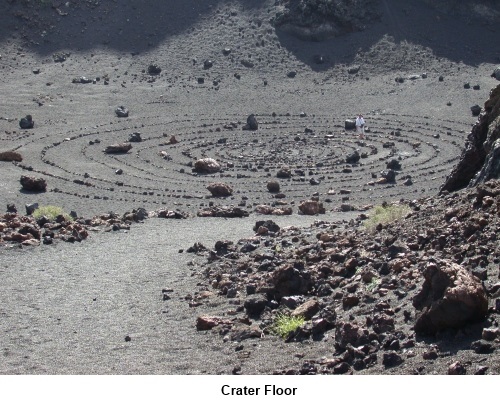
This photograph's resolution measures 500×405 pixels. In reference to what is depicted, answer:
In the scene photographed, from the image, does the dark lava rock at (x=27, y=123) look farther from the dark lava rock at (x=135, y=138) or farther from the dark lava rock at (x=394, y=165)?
the dark lava rock at (x=394, y=165)

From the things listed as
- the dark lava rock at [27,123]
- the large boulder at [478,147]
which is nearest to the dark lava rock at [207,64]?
the dark lava rock at [27,123]

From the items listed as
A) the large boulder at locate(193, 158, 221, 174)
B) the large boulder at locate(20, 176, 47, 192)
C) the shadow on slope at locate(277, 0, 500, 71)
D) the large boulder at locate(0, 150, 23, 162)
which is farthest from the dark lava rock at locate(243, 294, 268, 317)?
the shadow on slope at locate(277, 0, 500, 71)

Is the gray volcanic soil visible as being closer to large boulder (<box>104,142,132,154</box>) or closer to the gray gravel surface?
the gray gravel surface

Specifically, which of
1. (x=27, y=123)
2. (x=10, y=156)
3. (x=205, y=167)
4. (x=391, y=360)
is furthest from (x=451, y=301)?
(x=27, y=123)

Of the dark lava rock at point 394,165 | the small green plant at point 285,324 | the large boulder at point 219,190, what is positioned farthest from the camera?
the dark lava rock at point 394,165

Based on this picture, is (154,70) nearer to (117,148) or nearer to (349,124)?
(349,124)

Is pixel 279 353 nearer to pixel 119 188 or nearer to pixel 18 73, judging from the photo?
pixel 119 188

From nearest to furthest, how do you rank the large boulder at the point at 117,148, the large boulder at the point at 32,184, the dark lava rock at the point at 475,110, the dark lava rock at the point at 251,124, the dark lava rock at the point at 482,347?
1. the dark lava rock at the point at 482,347
2. the large boulder at the point at 32,184
3. the large boulder at the point at 117,148
4. the dark lava rock at the point at 251,124
5. the dark lava rock at the point at 475,110

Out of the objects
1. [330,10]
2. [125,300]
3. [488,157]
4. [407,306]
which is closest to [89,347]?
[125,300]
